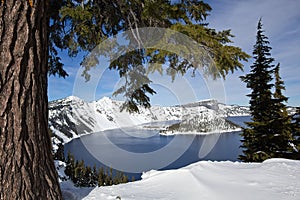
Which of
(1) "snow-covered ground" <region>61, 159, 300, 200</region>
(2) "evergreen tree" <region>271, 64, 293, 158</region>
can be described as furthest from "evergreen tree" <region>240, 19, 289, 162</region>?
(1) "snow-covered ground" <region>61, 159, 300, 200</region>

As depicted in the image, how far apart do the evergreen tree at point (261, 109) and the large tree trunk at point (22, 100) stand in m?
10.2

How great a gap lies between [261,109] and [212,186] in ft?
31.7

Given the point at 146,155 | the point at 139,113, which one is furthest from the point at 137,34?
the point at 146,155

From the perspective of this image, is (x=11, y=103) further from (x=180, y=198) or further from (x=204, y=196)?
(x=204, y=196)

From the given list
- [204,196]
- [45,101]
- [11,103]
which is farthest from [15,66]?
[204,196]

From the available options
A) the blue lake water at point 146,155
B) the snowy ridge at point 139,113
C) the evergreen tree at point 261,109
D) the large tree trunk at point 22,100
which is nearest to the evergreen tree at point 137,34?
the snowy ridge at point 139,113

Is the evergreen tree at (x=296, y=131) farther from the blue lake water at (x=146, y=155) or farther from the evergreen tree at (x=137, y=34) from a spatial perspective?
the blue lake water at (x=146, y=155)

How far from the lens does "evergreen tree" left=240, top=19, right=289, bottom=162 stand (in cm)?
1003

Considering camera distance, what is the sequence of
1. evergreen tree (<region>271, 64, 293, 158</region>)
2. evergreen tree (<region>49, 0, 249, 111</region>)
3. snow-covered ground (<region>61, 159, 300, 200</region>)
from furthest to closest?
evergreen tree (<region>271, 64, 293, 158</region>) < evergreen tree (<region>49, 0, 249, 111</region>) < snow-covered ground (<region>61, 159, 300, 200</region>)

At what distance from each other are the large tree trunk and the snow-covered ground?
3.16ft

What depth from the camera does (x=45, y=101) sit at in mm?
1706

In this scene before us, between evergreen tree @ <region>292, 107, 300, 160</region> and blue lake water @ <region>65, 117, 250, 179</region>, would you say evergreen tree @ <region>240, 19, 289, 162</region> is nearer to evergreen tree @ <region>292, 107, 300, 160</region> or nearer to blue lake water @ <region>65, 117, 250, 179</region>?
evergreen tree @ <region>292, 107, 300, 160</region>

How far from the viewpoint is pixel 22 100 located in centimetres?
145

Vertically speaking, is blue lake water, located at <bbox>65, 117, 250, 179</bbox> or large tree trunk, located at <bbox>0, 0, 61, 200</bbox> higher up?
large tree trunk, located at <bbox>0, 0, 61, 200</bbox>
